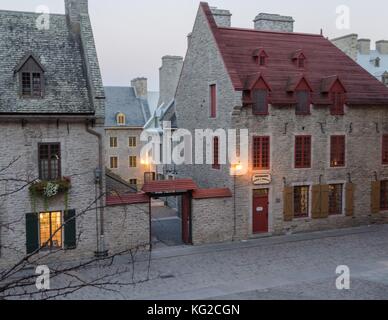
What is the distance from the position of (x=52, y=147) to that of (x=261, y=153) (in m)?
11.3

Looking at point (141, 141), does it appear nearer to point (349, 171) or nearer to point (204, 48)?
point (204, 48)

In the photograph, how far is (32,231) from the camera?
20156 millimetres

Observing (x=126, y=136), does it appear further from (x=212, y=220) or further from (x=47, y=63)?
(x=47, y=63)

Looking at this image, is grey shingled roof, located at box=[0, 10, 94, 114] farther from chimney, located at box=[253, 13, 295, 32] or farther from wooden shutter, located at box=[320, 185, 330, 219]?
chimney, located at box=[253, 13, 295, 32]

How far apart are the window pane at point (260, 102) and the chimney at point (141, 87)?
26516 millimetres

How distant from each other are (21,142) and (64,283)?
6.71 metres

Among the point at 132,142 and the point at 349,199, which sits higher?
the point at 132,142

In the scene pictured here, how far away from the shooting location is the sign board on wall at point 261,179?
24.7m

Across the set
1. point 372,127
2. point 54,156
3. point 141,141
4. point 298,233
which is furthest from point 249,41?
point 141,141

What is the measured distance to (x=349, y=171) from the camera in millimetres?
27547

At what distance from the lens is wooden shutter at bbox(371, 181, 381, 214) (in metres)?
28.4

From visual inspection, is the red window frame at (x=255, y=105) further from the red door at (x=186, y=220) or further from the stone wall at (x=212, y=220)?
the red door at (x=186, y=220)

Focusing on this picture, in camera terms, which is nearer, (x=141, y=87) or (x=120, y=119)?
(x=120, y=119)

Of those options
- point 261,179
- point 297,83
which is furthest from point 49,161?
point 297,83
